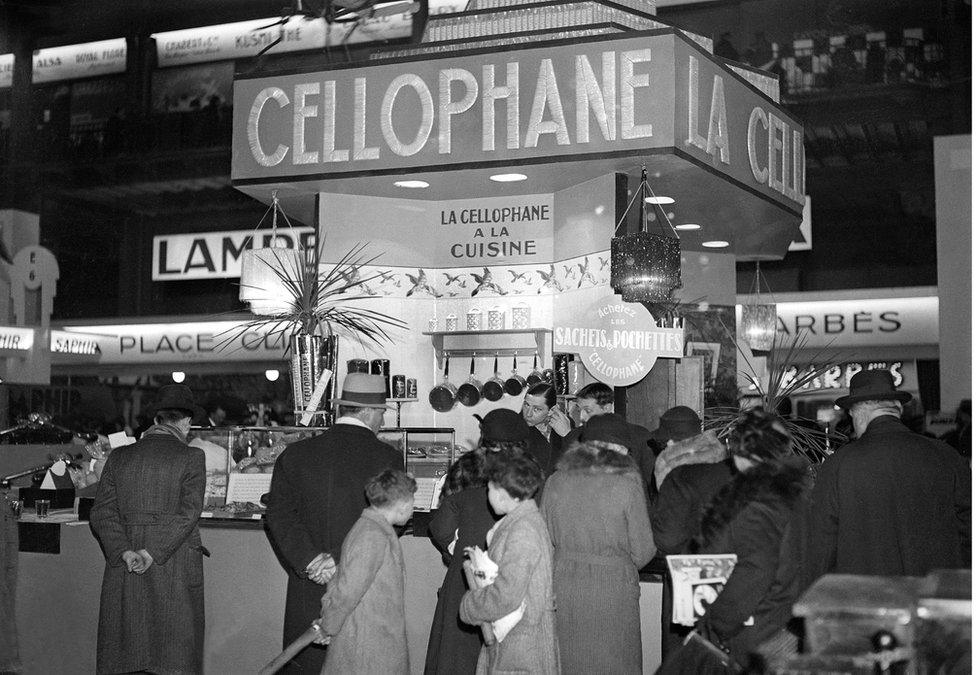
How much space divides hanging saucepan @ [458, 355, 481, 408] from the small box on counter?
302 cm

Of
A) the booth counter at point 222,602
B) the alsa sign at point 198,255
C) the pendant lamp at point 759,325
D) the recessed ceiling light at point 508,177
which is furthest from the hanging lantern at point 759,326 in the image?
the alsa sign at point 198,255

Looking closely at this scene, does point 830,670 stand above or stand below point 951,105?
below

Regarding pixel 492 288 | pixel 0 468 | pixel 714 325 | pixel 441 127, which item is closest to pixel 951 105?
pixel 714 325

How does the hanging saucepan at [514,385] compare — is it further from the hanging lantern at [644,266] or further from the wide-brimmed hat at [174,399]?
the wide-brimmed hat at [174,399]

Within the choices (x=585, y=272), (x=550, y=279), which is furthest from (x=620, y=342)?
(x=550, y=279)

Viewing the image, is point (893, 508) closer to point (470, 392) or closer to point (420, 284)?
point (470, 392)

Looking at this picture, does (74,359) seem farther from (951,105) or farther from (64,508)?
(951,105)

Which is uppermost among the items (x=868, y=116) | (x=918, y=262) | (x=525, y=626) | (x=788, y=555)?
(x=868, y=116)

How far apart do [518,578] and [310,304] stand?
4.04m

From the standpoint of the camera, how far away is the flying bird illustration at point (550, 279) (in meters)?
8.36

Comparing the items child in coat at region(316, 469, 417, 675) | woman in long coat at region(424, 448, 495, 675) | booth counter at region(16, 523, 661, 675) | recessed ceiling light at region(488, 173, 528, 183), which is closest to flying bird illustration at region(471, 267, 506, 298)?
recessed ceiling light at region(488, 173, 528, 183)

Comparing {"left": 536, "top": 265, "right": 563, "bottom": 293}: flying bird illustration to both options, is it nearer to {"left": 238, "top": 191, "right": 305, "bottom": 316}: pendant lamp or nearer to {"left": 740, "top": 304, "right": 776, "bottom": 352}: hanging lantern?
{"left": 238, "top": 191, "right": 305, "bottom": 316}: pendant lamp

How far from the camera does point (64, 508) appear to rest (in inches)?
260

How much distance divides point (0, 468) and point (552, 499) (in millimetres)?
9103
